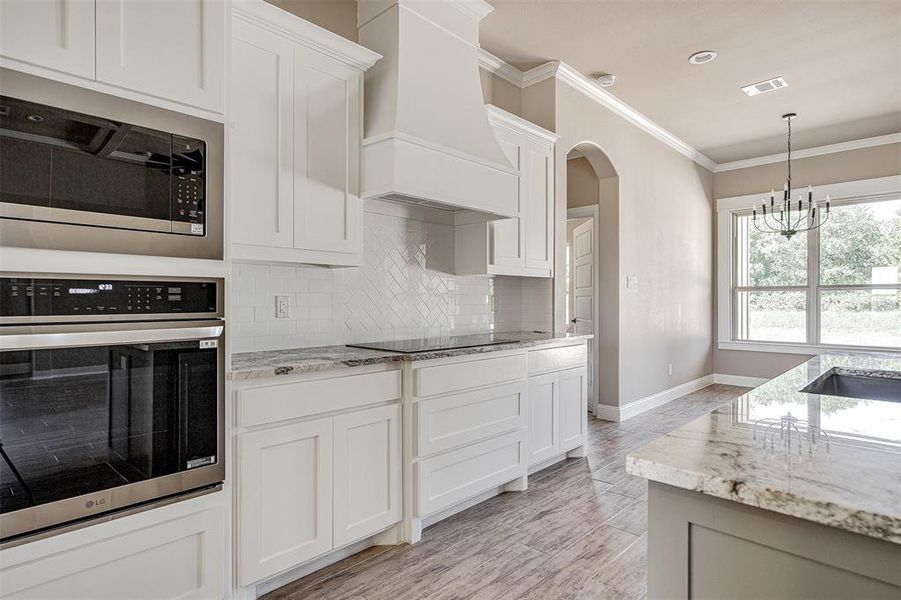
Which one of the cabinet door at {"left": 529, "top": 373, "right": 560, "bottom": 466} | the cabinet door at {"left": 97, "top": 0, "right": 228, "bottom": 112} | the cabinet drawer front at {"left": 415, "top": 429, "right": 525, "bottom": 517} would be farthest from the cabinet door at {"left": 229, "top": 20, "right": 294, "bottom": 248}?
the cabinet door at {"left": 529, "top": 373, "right": 560, "bottom": 466}

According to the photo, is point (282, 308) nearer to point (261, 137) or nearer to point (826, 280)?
point (261, 137)

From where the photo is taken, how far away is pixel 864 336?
5805 mm

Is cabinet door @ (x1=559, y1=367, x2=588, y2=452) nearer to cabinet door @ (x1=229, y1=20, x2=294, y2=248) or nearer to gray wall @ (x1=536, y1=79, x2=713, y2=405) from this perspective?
gray wall @ (x1=536, y1=79, x2=713, y2=405)

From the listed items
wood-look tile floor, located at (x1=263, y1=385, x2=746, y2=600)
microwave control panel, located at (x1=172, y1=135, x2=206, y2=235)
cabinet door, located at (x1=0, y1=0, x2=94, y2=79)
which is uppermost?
cabinet door, located at (x1=0, y1=0, x2=94, y2=79)

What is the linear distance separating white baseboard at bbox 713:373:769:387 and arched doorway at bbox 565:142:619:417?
2.84 m

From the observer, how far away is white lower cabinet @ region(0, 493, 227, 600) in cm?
137

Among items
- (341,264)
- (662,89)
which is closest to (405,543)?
(341,264)

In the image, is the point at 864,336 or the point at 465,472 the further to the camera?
the point at 864,336

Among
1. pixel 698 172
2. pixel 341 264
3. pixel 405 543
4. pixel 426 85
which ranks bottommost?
pixel 405 543

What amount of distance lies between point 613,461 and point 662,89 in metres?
3.26

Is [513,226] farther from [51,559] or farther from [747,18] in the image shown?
[51,559]

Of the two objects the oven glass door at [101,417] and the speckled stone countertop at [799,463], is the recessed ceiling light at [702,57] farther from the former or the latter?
the oven glass door at [101,417]

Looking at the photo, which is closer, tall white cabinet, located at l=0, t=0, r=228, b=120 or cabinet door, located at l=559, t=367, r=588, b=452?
tall white cabinet, located at l=0, t=0, r=228, b=120

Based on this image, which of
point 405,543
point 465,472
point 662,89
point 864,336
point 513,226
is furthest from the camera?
point 864,336
